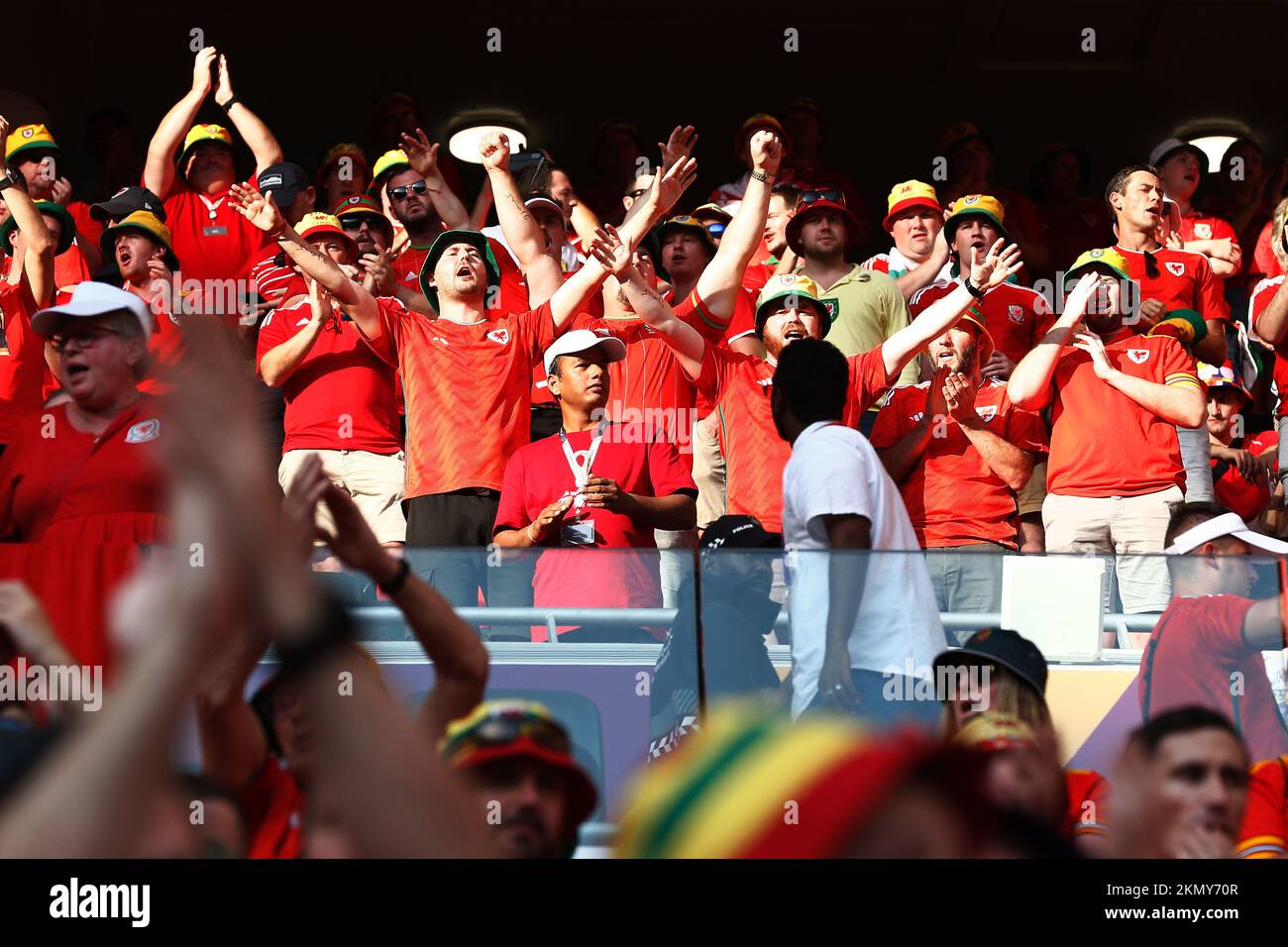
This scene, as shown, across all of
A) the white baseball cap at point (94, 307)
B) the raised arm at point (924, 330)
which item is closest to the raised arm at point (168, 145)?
the white baseball cap at point (94, 307)

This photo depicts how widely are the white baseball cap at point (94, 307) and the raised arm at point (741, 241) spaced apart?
2.57 metres

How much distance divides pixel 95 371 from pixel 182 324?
10.1ft

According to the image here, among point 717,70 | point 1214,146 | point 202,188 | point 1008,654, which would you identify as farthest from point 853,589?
point 1214,146

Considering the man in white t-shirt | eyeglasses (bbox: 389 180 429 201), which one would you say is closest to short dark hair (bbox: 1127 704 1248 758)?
the man in white t-shirt

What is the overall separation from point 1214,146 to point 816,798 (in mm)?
10740

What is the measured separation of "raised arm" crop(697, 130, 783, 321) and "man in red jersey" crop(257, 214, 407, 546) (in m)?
1.23

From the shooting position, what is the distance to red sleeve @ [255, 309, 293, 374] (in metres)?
6.83

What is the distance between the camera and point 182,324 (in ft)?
5.15

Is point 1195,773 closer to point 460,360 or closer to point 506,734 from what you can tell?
point 506,734

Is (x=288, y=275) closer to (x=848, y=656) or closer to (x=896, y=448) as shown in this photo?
(x=896, y=448)

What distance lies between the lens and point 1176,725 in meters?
3.31
